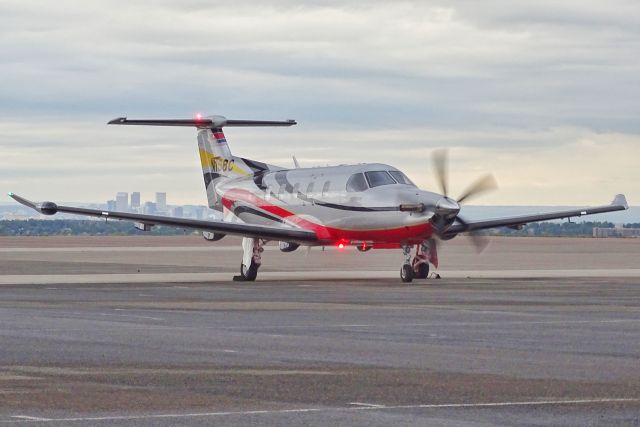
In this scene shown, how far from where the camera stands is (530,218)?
5075cm

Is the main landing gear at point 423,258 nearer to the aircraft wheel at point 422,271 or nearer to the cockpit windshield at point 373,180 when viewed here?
the aircraft wheel at point 422,271

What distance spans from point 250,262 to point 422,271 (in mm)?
5432

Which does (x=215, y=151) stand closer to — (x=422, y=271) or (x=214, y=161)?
(x=214, y=161)

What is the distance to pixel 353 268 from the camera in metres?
57.2

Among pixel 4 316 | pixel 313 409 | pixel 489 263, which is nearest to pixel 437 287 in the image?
pixel 4 316

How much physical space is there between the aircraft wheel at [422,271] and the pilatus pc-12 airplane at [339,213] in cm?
3

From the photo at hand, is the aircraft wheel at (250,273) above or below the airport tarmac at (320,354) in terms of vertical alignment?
above

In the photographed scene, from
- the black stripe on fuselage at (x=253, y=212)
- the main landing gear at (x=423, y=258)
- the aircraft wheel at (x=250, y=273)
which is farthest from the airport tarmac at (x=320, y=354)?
the black stripe on fuselage at (x=253, y=212)

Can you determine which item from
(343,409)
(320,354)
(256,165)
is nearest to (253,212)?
(256,165)

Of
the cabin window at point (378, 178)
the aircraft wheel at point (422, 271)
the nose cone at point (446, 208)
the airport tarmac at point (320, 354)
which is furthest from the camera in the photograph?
the aircraft wheel at point (422, 271)

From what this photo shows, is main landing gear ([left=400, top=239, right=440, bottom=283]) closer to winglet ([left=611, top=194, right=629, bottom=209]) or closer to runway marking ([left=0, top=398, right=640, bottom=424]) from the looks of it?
winglet ([left=611, top=194, right=629, bottom=209])

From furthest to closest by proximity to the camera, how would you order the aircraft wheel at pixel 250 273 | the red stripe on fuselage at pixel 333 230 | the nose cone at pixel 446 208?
the aircraft wheel at pixel 250 273, the red stripe on fuselage at pixel 333 230, the nose cone at pixel 446 208

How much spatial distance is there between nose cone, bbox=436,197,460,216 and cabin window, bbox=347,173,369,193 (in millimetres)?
3556

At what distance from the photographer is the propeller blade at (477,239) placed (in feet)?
148
